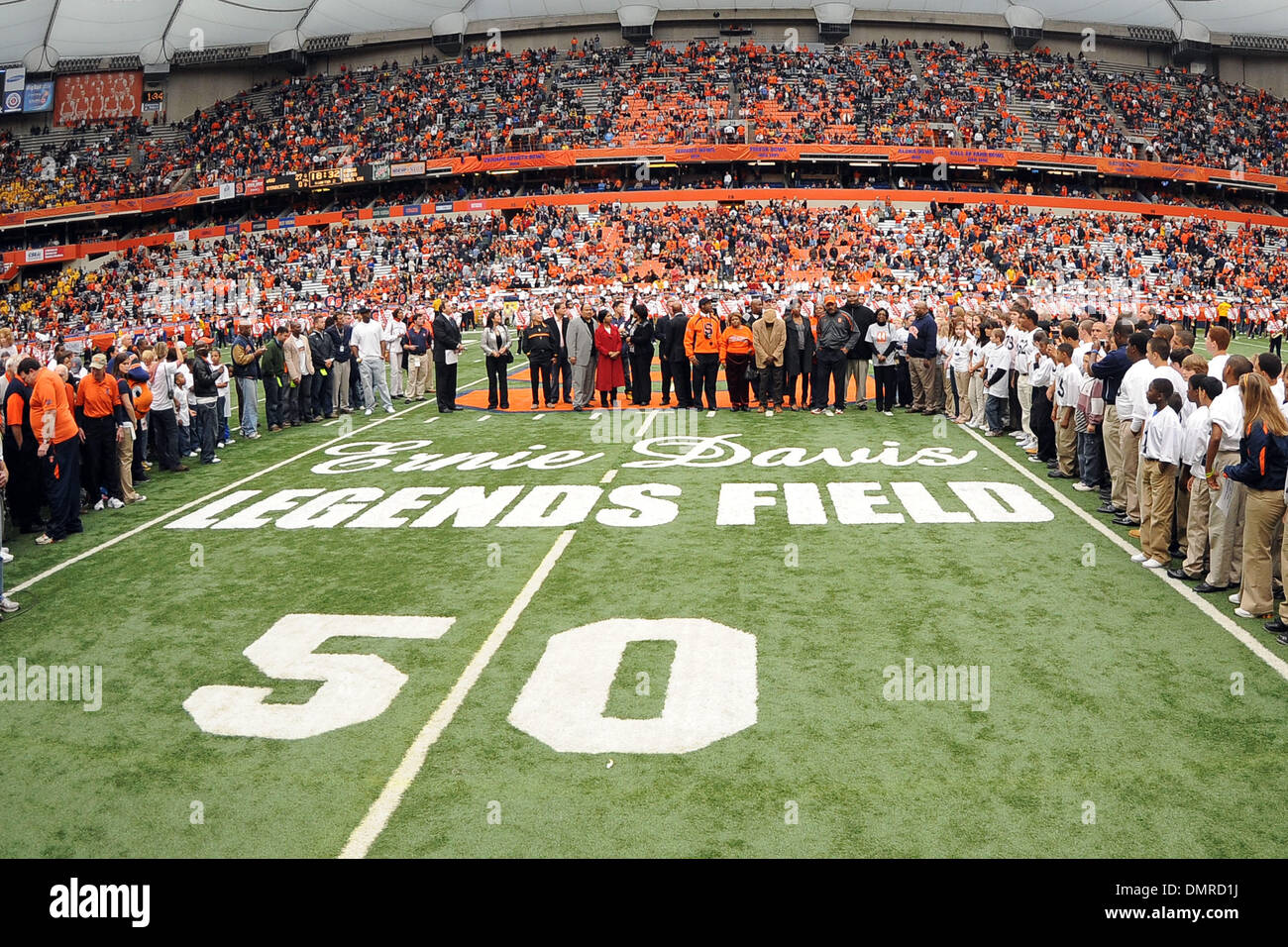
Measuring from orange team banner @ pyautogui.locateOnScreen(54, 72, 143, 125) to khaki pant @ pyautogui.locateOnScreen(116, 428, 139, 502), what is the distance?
62.7 meters

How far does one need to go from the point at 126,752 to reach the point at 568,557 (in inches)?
167

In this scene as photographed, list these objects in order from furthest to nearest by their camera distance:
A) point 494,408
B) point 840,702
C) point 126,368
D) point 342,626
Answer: point 494,408 → point 126,368 → point 342,626 → point 840,702

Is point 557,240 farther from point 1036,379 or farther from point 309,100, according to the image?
point 1036,379

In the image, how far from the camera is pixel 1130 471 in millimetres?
10156

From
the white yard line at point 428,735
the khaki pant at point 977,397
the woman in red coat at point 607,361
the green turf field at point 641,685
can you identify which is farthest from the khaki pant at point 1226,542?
the woman in red coat at point 607,361

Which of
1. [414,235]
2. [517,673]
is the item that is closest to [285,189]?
[414,235]

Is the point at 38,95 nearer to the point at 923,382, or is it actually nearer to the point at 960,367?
the point at 923,382

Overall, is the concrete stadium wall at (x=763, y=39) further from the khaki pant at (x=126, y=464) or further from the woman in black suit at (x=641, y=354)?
the khaki pant at (x=126, y=464)

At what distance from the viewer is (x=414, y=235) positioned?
51.2 metres

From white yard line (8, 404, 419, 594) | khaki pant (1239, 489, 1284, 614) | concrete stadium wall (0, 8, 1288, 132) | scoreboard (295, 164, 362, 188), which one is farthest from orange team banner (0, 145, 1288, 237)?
khaki pant (1239, 489, 1284, 614)
